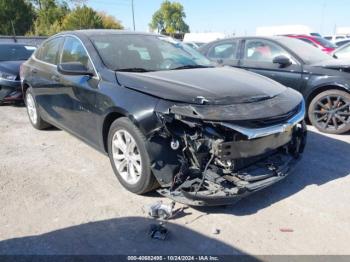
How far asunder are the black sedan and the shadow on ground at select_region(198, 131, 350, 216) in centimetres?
42

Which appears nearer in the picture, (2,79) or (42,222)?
(42,222)

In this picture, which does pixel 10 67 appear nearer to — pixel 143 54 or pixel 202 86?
pixel 143 54

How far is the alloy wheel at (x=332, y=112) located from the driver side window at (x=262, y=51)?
103 cm

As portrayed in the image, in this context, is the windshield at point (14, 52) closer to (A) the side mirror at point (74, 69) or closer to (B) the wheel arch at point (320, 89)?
(A) the side mirror at point (74, 69)

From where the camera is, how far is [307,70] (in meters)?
6.04

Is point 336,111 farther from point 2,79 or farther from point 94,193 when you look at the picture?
point 2,79

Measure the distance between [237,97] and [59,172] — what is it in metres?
2.33

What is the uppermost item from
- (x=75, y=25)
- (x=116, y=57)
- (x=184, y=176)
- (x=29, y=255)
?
(x=75, y=25)

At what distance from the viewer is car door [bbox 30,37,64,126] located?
4953 millimetres

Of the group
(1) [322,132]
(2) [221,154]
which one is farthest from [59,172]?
(1) [322,132]

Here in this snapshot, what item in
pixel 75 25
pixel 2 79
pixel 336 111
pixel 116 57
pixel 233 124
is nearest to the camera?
pixel 233 124

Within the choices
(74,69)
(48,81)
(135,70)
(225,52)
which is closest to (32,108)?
(48,81)

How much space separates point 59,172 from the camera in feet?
14.3

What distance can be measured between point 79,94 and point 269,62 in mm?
3716
